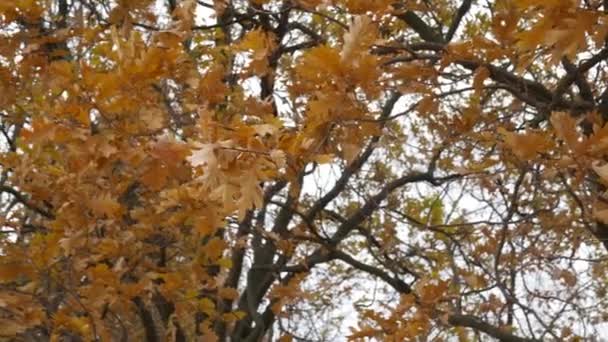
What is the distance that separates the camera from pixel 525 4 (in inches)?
57.6

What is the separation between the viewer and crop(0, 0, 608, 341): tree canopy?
169cm

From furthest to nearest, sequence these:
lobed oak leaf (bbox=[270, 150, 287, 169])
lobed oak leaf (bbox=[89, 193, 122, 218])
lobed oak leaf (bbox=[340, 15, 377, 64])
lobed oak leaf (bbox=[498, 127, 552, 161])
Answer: lobed oak leaf (bbox=[89, 193, 122, 218]) → lobed oak leaf (bbox=[498, 127, 552, 161]) → lobed oak leaf (bbox=[340, 15, 377, 64]) → lobed oak leaf (bbox=[270, 150, 287, 169])

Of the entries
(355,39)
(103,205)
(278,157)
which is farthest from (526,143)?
(103,205)

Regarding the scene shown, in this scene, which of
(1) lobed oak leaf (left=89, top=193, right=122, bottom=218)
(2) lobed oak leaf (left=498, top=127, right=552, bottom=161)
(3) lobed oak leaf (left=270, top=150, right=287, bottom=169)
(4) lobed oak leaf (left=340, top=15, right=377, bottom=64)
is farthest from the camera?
(1) lobed oak leaf (left=89, top=193, right=122, bottom=218)

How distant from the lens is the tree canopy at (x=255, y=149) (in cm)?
169

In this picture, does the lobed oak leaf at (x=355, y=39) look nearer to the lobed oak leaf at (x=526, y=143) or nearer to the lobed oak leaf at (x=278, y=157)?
the lobed oak leaf at (x=278, y=157)

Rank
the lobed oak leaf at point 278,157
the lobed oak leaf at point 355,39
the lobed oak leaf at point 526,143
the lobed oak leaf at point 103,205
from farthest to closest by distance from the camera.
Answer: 1. the lobed oak leaf at point 103,205
2. the lobed oak leaf at point 526,143
3. the lobed oak leaf at point 355,39
4. the lobed oak leaf at point 278,157

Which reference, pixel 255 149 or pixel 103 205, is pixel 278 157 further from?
pixel 103 205

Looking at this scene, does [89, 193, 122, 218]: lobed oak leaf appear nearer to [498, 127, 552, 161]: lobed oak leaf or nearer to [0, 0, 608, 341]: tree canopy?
[0, 0, 608, 341]: tree canopy

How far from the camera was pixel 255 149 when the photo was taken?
143 centimetres

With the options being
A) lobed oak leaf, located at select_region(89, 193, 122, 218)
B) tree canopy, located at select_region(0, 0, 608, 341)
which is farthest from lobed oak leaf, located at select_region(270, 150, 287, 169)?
lobed oak leaf, located at select_region(89, 193, 122, 218)

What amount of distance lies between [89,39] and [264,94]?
1.45 m

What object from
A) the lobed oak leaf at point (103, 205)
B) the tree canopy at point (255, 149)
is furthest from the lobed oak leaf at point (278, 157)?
the lobed oak leaf at point (103, 205)

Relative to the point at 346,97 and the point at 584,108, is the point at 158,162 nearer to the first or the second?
the point at 346,97
